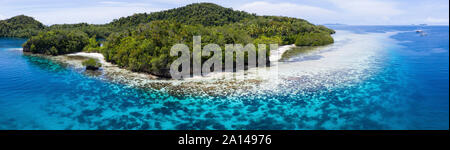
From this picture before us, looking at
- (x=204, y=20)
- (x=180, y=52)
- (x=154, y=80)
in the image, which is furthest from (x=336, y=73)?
(x=204, y=20)

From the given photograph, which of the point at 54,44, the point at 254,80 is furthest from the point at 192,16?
the point at 254,80

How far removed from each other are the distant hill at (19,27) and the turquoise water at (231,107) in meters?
129

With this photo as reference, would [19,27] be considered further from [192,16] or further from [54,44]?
[54,44]

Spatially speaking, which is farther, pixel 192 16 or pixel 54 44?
pixel 192 16

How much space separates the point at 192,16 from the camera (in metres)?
138

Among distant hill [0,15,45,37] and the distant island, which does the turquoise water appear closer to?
the distant island

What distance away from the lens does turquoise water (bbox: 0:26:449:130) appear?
75.6 ft

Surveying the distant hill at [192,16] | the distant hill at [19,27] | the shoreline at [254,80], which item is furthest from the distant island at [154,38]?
the shoreline at [254,80]

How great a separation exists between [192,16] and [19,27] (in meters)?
104

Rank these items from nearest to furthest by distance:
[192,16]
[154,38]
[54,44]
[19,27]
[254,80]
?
[254,80], [154,38], [54,44], [192,16], [19,27]

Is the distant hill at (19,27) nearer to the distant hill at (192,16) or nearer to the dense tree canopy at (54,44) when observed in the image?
the distant hill at (192,16)

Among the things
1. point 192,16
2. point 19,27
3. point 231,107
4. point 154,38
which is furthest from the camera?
point 19,27

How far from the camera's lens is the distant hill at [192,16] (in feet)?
433

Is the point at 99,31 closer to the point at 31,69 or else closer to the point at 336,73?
the point at 31,69
